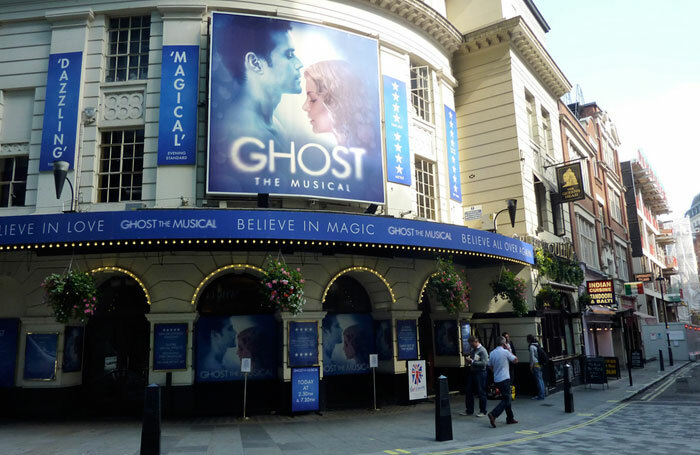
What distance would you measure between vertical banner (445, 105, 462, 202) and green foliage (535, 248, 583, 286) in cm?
355

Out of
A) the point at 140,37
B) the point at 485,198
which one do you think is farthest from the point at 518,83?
the point at 140,37

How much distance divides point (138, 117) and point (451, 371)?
12.5 meters

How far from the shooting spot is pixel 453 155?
61.2 feet

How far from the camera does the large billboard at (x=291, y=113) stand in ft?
44.3

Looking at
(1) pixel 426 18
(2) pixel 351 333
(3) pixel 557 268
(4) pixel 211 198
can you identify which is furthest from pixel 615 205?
(4) pixel 211 198

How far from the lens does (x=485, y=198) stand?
63.4 feet

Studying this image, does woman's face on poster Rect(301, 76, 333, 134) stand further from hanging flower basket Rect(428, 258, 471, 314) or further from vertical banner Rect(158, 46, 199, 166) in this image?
hanging flower basket Rect(428, 258, 471, 314)

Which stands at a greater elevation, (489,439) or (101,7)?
(101,7)

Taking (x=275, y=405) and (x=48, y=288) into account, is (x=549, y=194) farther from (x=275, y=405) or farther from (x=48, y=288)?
(x=48, y=288)

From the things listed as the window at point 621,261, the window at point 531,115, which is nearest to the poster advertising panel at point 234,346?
the window at point 531,115

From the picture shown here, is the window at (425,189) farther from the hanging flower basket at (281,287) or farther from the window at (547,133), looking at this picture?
the window at (547,133)

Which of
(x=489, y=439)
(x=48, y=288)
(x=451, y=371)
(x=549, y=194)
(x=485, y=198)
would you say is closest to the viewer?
(x=489, y=439)

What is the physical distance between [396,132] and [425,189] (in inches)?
102

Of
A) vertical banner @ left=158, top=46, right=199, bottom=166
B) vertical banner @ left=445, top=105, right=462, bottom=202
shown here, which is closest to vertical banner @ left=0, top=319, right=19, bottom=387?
vertical banner @ left=158, top=46, right=199, bottom=166
